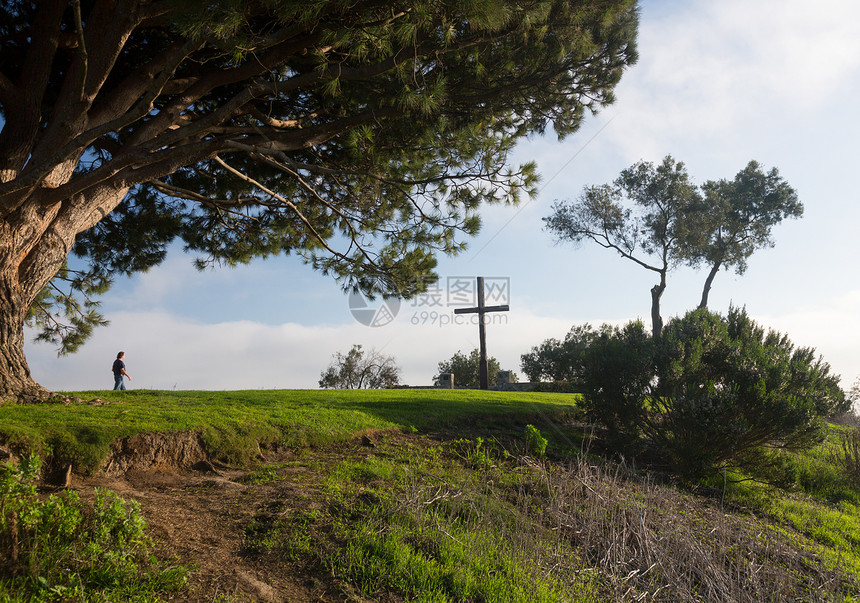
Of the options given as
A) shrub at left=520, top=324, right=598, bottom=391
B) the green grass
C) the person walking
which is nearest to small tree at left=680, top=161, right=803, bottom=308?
shrub at left=520, top=324, right=598, bottom=391

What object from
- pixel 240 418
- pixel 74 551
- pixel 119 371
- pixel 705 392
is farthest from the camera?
pixel 119 371

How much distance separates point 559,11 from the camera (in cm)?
779

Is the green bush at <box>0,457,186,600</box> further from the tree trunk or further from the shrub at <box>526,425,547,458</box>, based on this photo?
the tree trunk

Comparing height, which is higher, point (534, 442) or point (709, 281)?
point (709, 281)

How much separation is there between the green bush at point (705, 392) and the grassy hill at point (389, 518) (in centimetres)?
62

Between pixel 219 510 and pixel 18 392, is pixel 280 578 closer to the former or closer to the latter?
pixel 219 510

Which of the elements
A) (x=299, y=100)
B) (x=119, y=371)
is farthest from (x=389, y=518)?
(x=119, y=371)

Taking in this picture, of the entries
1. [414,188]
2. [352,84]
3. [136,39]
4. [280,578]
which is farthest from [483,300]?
[280,578]

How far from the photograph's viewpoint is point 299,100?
31.6ft

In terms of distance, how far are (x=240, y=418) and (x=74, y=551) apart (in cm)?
421

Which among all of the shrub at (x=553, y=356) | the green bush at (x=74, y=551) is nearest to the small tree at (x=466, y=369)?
the shrub at (x=553, y=356)

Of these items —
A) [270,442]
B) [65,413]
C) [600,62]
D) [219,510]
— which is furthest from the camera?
[600,62]

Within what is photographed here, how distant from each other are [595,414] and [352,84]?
7248 millimetres

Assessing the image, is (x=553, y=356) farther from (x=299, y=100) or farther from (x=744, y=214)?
(x=299, y=100)
